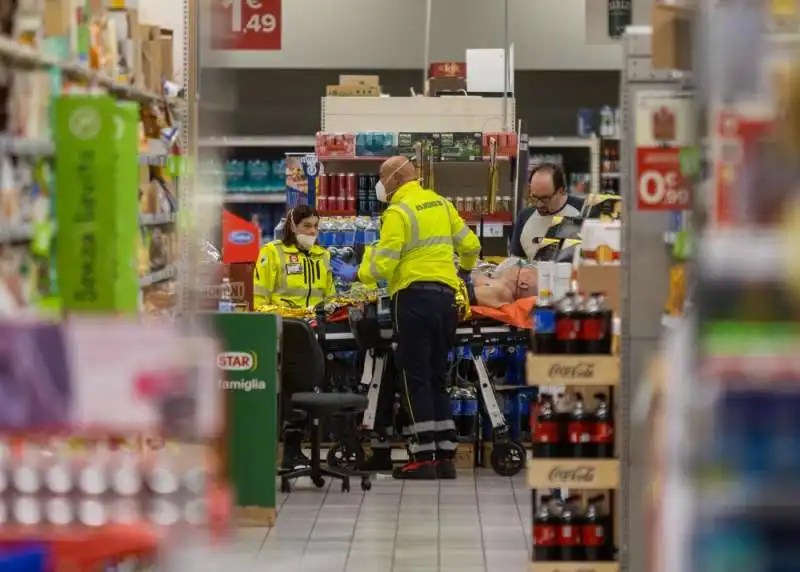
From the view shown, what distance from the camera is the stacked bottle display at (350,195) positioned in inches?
442

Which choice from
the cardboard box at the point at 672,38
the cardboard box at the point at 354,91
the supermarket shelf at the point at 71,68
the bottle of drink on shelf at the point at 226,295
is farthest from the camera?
the cardboard box at the point at 354,91

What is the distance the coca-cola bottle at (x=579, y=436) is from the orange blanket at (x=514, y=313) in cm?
399

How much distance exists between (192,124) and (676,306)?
85.8 inches

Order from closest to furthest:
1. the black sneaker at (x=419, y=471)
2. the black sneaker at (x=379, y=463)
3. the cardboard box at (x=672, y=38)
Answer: the cardboard box at (x=672, y=38) < the black sneaker at (x=419, y=471) < the black sneaker at (x=379, y=463)

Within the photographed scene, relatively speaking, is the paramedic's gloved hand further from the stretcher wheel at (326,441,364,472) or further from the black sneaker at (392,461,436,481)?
the black sneaker at (392,461,436,481)

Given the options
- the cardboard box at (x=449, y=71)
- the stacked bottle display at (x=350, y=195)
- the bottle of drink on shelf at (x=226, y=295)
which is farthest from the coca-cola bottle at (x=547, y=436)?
the cardboard box at (x=449, y=71)

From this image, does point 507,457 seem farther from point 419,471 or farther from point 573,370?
point 573,370

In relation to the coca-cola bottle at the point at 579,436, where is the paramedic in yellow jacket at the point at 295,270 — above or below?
above

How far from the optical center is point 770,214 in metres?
3.14

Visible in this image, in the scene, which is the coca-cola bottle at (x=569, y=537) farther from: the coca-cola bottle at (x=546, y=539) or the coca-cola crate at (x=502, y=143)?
the coca-cola crate at (x=502, y=143)

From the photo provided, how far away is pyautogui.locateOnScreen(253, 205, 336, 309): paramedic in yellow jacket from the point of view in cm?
1066

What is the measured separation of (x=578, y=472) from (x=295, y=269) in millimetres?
5266

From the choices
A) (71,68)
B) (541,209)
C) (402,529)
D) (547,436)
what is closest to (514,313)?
(541,209)

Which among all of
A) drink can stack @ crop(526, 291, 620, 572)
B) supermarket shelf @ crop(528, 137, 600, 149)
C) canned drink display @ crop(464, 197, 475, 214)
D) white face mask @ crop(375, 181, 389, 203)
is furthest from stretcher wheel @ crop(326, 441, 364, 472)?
supermarket shelf @ crop(528, 137, 600, 149)
